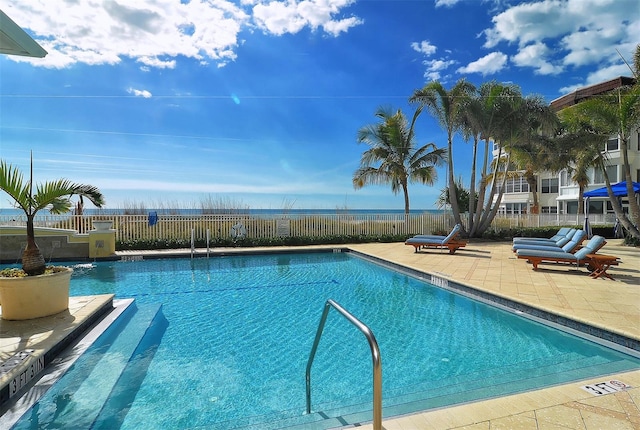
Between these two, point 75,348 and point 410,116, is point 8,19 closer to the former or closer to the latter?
point 75,348

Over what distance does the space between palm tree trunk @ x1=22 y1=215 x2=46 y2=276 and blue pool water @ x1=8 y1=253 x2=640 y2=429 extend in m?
1.18

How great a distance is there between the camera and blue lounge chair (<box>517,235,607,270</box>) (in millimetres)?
7207

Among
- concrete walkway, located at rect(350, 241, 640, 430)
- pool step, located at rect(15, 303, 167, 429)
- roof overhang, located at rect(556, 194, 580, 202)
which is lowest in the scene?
pool step, located at rect(15, 303, 167, 429)

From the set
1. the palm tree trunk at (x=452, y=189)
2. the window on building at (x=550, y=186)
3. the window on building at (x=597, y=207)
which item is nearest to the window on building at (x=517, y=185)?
the window on building at (x=550, y=186)

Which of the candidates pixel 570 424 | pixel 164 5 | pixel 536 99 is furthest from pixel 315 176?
pixel 570 424

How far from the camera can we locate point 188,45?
9594 mm

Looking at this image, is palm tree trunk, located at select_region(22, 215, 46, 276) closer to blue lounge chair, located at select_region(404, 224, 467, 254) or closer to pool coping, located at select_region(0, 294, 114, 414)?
pool coping, located at select_region(0, 294, 114, 414)

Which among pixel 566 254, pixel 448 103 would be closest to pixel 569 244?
pixel 566 254

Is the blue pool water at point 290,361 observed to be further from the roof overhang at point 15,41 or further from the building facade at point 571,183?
the building facade at point 571,183

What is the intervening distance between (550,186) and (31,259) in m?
34.9

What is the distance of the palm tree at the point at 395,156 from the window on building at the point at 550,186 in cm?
1800

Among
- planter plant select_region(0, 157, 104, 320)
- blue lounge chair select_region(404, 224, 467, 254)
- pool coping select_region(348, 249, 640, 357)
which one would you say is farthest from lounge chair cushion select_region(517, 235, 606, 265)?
planter plant select_region(0, 157, 104, 320)

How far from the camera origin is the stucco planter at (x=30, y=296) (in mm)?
3961

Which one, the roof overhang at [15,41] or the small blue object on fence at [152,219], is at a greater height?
the roof overhang at [15,41]
